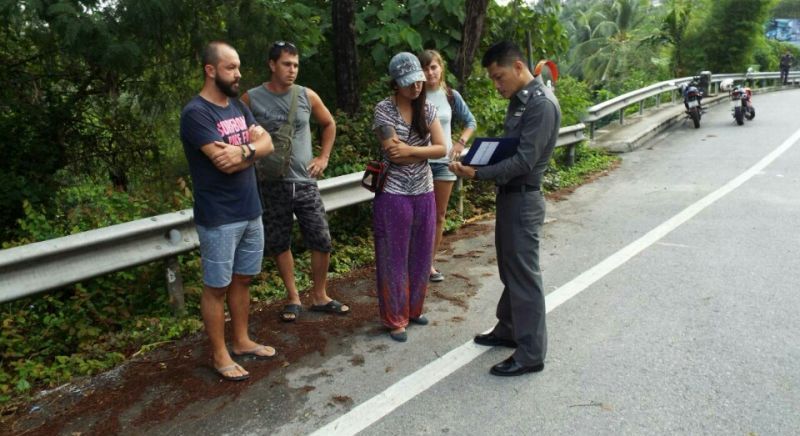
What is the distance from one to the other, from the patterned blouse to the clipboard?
17.7 inches

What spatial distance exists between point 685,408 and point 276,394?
2188 mm

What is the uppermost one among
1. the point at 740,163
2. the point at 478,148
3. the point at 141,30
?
the point at 141,30

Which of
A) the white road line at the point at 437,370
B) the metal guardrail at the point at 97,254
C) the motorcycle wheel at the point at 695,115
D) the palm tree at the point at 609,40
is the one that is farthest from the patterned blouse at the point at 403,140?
Result: the palm tree at the point at 609,40

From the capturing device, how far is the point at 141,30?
18.8 feet

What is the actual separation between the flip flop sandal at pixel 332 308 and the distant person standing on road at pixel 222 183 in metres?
0.95

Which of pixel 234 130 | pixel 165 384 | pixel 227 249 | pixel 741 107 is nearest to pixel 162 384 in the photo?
pixel 165 384

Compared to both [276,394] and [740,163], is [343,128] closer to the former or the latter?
[276,394]

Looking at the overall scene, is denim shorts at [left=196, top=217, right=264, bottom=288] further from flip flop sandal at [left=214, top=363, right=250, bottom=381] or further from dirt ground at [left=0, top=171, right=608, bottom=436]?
dirt ground at [left=0, top=171, right=608, bottom=436]

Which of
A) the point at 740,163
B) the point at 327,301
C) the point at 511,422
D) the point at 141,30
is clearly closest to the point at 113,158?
the point at 141,30

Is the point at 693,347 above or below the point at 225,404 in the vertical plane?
below

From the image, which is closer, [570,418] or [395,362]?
[570,418]

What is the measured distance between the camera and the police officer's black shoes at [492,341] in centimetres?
409

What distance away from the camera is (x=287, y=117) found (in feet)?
14.7

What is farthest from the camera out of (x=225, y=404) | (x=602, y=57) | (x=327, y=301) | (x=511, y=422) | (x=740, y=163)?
(x=602, y=57)
